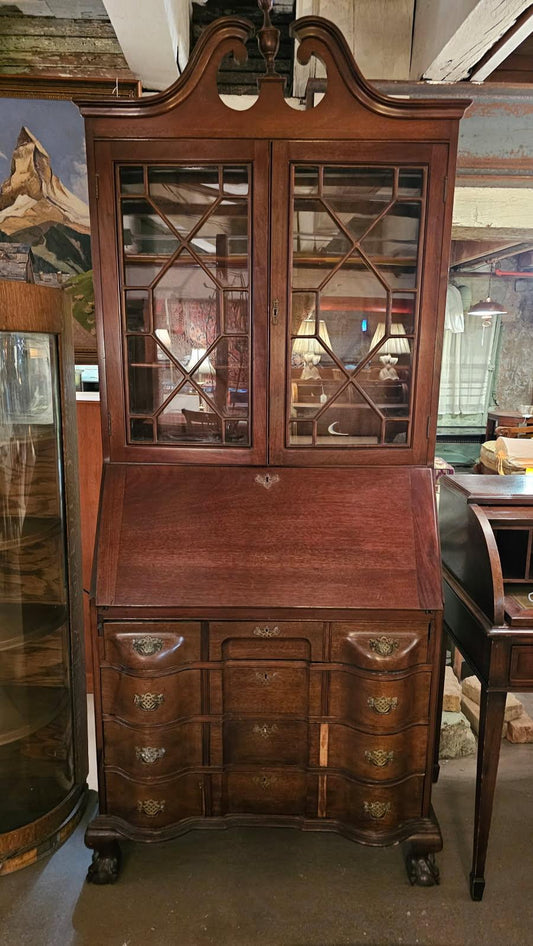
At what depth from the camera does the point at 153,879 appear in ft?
5.74

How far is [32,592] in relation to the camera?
1.88m

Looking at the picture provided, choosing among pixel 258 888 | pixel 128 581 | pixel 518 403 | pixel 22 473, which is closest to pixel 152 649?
pixel 128 581

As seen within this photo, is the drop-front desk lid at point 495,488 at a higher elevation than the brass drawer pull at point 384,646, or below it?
higher

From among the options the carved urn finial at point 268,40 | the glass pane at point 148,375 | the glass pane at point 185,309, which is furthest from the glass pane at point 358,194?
the glass pane at point 148,375

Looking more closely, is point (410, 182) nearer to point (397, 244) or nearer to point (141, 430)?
point (397, 244)

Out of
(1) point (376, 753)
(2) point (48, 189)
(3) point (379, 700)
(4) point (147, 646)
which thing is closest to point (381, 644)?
(3) point (379, 700)

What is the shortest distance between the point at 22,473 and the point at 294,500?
0.86 meters

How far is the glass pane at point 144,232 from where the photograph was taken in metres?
1.61

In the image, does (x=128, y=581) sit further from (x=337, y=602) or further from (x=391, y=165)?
(x=391, y=165)

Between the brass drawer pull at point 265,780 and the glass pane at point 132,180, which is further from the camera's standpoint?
the brass drawer pull at point 265,780

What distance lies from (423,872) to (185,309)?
6.02 ft

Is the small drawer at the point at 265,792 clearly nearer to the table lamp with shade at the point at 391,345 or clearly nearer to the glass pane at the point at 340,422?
the glass pane at the point at 340,422

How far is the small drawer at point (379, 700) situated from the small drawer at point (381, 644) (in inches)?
1.6

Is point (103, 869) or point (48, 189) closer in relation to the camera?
point (103, 869)
